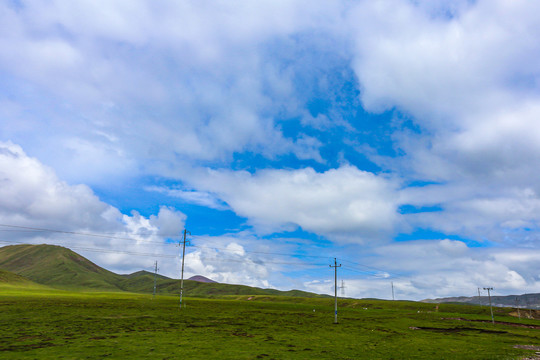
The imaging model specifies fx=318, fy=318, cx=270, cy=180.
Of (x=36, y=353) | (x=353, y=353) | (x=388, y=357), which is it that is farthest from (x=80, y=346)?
(x=388, y=357)

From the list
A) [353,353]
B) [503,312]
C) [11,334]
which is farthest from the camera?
[503,312]

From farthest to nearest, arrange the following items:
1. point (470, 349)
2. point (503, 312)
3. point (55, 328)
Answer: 1. point (503, 312)
2. point (55, 328)
3. point (470, 349)

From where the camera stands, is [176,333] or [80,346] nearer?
[80,346]

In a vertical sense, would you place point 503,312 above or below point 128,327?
below

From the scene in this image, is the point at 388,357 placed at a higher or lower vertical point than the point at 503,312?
higher

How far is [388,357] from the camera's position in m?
39.2

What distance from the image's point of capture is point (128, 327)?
58.9m

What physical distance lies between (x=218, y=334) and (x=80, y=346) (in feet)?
72.9

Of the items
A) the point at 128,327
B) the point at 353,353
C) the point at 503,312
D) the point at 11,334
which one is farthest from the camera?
the point at 503,312

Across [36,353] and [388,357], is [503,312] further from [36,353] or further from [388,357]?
[36,353]

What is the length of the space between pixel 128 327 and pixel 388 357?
4565cm

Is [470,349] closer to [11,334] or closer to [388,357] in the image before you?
[388,357]

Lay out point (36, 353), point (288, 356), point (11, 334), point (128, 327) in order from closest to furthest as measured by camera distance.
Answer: point (36, 353), point (288, 356), point (11, 334), point (128, 327)

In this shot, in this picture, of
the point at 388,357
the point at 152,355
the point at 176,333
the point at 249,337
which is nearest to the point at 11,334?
the point at 176,333
